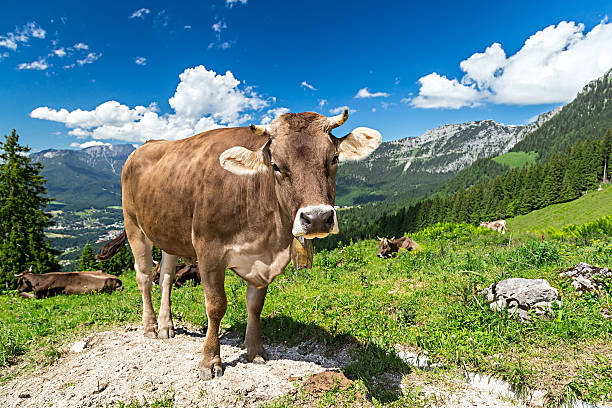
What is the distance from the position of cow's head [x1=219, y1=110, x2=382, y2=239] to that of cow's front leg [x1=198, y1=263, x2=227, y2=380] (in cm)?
150

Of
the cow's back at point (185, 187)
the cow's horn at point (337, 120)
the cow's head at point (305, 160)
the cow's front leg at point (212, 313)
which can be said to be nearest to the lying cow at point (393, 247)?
the cow's front leg at point (212, 313)

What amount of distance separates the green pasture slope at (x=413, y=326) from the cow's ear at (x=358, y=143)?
2.96m

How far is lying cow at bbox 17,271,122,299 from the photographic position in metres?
11.8

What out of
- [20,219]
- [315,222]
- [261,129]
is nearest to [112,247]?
[261,129]

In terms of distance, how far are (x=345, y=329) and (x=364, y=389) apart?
1498 millimetres

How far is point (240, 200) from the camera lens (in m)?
4.22

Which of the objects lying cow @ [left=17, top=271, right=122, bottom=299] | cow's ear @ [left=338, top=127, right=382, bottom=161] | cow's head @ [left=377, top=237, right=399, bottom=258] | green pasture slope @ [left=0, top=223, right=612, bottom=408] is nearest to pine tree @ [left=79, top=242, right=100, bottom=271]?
lying cow @ [left=17, top=271, right=122, bottom=299]

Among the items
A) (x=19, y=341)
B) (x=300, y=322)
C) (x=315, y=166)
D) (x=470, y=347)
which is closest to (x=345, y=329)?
(x=300, y=322)

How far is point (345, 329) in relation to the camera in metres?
5.61

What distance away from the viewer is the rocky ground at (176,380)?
3.97 m

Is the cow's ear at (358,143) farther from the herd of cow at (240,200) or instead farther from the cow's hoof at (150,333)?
the cow's hoof at (150,333)

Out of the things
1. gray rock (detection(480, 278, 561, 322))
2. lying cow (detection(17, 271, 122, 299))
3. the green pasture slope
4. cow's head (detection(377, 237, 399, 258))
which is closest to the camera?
the green pasture slope

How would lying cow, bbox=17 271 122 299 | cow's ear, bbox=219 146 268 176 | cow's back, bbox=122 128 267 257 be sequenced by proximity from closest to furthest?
cow's ear, bbox=219 146 268 176 < cow's back, bbox=122 128 267 257 < lying cow, bbox=17 271 122 299

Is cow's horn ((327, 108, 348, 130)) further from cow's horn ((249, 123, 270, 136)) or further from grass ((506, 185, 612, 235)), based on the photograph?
grass ((506, 185, 612, 235))
